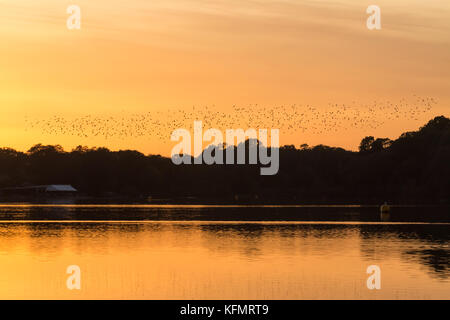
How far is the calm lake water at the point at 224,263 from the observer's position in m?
33.5

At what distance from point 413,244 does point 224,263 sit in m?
18.5

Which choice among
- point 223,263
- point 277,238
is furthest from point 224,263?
point 277,238

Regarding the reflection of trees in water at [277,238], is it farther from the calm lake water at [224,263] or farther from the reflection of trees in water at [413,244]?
the reflection of trees in water at [413,244]

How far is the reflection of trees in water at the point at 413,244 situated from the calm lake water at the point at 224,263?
70 millimetres

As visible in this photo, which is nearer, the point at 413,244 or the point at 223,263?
the point at 223,263

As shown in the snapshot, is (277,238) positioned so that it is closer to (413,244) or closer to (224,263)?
(413,244)

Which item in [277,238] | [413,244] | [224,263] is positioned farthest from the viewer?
[277,238]

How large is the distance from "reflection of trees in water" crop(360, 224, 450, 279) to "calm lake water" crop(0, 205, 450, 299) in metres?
0.07

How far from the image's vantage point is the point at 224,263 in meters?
43.9

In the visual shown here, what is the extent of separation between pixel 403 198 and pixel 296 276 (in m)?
160

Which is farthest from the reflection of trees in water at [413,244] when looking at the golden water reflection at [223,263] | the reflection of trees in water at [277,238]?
the reflection of trees in water at [277,238]

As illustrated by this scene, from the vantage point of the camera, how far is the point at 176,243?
58.0 metres

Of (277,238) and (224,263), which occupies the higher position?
(224,263)
